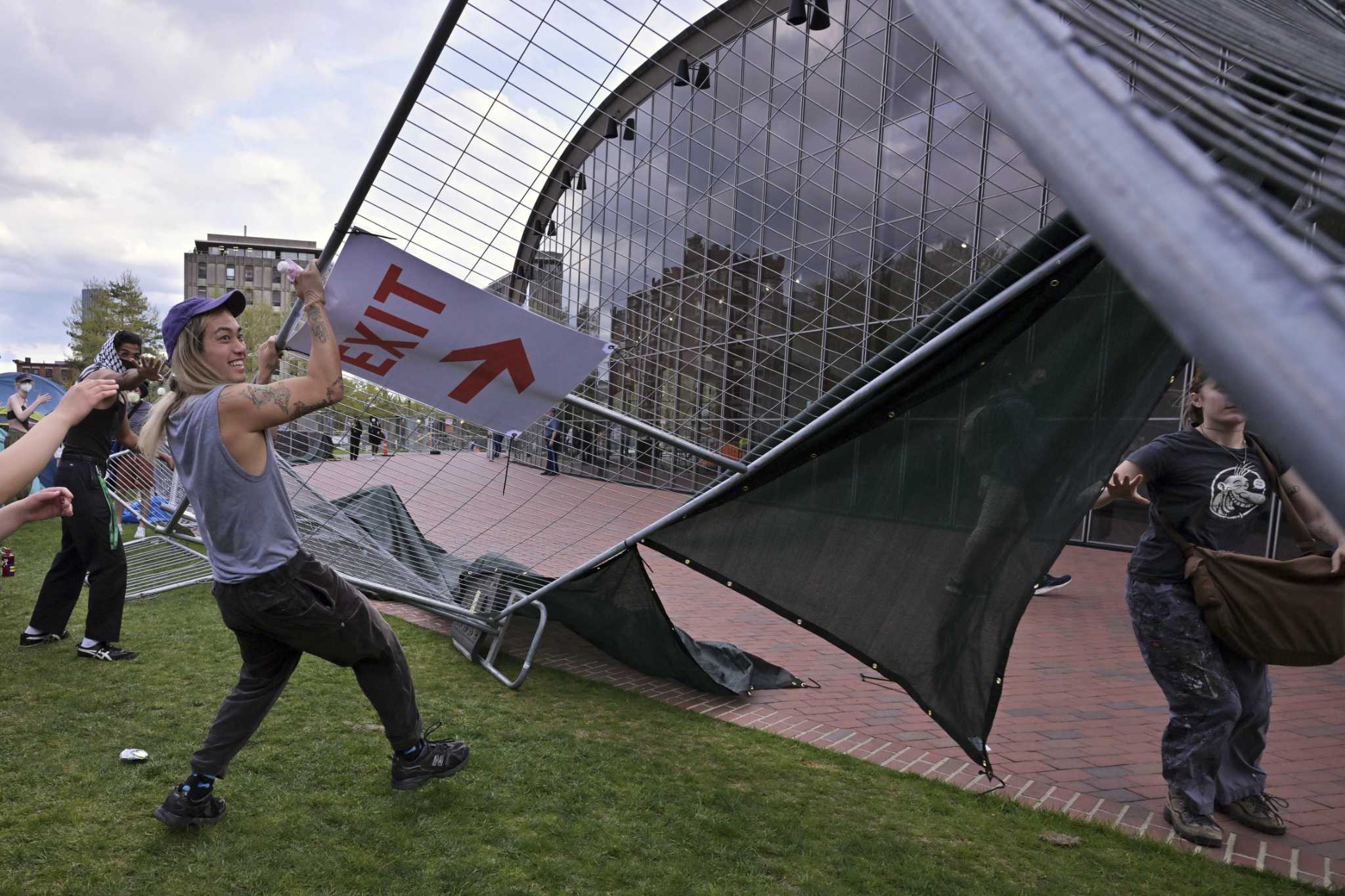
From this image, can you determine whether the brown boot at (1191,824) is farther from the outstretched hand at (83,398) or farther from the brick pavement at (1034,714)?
the outstretched hand at (83,398)

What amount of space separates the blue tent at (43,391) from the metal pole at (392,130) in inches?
350

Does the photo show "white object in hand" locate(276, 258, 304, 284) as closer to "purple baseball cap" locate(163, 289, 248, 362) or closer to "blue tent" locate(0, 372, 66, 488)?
"purple baseball cap" locate(163, 289, 248, 362)

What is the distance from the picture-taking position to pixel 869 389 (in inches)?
131

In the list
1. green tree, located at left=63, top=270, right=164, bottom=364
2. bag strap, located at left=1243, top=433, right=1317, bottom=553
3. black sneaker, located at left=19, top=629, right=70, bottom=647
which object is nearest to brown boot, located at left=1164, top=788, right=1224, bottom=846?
bag strap, located at left=1243, top=433, right=1317, bottom=553

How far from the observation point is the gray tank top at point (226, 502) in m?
2.94

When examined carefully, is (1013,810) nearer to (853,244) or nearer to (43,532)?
(853,244)

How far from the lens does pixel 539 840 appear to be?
123 inches

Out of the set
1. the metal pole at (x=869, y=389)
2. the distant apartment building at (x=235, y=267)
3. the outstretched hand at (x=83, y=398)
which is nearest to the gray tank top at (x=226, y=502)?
the outstretched hand at (x=83, y=398)

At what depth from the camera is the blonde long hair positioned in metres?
3.04

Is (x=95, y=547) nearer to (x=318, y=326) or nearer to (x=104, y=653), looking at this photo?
(x=104, y=653)

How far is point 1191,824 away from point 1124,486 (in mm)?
1297

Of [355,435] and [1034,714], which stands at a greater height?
[355,435]

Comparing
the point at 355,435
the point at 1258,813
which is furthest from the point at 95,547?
the point at 1258,813

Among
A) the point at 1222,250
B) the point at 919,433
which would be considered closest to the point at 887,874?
the point at 919,433
